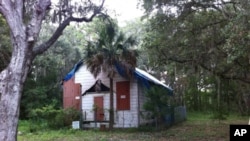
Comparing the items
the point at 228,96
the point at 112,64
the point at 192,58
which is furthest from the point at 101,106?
the point at 228,96

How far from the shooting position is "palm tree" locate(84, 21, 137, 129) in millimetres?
17219

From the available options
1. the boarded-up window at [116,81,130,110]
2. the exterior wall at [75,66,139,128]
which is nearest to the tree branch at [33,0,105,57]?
the exterior wall at [75,66,139,128]

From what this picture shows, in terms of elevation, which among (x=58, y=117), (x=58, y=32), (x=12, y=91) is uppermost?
(x=58, y=32)

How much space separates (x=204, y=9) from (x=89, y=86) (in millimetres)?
8936

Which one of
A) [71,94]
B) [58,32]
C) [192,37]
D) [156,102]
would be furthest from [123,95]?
[58,32]

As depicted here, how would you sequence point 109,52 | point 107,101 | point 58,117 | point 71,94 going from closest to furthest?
point 109,52, point 58,117, point 107,101, point 71,94

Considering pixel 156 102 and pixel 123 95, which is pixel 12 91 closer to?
pixel 156 102

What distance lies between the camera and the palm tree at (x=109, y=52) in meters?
17.2

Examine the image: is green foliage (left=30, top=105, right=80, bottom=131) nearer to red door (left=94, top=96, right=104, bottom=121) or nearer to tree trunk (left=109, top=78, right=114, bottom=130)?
red door (left=94, top=96, right=104, bottom=121)

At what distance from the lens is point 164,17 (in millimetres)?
13938

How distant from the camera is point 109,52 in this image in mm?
17219

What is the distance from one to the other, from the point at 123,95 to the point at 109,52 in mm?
3112

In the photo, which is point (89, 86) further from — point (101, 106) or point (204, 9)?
point (204, 9)

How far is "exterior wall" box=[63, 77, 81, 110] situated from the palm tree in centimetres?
343
